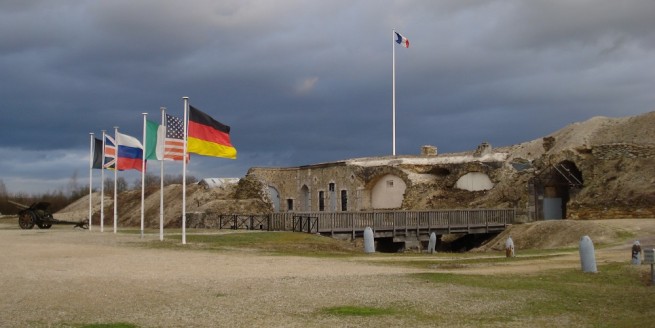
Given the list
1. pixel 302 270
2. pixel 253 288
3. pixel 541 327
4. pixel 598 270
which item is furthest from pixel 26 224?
pixel 541 327

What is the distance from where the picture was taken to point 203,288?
1122 centimetres

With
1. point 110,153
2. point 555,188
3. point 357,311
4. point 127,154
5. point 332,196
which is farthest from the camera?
point 332,196

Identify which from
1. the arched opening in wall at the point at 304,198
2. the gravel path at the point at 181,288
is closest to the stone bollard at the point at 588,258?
the gravel path at the point at 181,288

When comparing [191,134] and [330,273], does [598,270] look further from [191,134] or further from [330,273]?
[191,134]

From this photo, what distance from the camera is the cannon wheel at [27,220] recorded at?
3425cm

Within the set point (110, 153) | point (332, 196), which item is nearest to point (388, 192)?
point (332, 196)

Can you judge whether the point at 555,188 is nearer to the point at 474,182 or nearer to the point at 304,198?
the point at 474,182

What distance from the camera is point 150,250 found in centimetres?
2012

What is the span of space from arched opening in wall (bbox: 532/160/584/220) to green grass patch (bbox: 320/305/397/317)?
32.0 m

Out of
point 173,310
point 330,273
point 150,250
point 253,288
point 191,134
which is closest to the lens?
point 173,310

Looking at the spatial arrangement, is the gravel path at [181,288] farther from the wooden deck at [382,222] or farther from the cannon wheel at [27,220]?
the cannon wheel at [27,220]

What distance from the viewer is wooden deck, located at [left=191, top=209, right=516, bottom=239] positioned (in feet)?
95.6

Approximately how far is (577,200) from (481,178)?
757 centimetres

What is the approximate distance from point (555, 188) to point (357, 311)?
112ft
